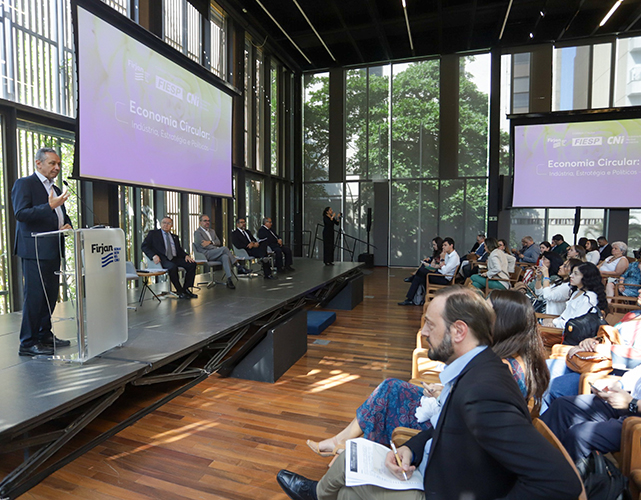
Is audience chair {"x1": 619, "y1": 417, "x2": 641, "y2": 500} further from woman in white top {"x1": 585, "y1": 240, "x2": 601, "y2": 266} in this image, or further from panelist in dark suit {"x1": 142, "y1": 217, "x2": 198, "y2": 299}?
woman in white top {"x1": 585, "y1": 240, "x2": 601, "y2": 266}

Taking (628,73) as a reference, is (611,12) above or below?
above

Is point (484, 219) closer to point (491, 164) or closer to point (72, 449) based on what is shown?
point (491, 164)

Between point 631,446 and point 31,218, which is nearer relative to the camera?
point 631,446

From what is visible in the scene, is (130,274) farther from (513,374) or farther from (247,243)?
(513,374)

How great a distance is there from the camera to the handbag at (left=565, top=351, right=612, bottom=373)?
214cm

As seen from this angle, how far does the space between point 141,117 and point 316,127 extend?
8034mm

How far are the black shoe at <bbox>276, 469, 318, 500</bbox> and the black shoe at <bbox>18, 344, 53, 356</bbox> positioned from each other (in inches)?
79.5

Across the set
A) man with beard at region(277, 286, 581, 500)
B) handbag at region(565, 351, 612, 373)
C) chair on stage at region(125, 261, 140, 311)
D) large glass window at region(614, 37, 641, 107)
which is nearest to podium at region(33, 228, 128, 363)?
chair on stage at region(125, 261, 140, 311)

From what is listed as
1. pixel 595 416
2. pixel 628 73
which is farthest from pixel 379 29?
pixel 595 416

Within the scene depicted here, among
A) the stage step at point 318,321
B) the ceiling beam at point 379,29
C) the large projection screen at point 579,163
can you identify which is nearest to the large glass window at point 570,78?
the large projection screen at point 579,163

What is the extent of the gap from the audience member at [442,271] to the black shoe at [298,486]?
4546mm

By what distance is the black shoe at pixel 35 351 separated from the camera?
271cm

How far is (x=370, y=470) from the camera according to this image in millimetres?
1286

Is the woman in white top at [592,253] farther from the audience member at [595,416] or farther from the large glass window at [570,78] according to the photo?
the audience member at [595,416]
